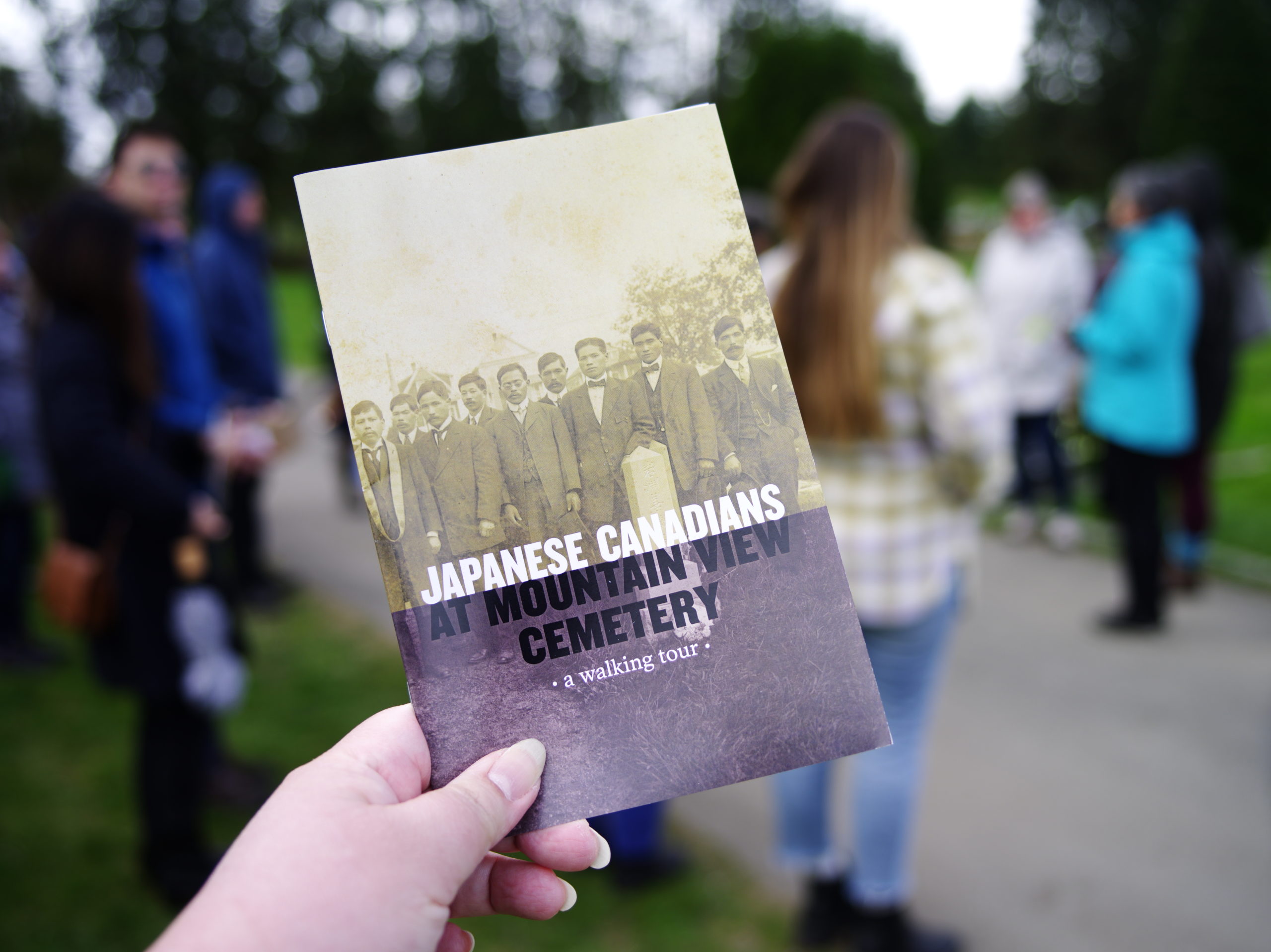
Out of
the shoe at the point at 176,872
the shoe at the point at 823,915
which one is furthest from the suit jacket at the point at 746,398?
the shoe at the point at 176,872

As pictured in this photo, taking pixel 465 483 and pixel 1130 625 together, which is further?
pixel 1130 625

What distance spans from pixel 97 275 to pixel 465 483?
1.95 meters

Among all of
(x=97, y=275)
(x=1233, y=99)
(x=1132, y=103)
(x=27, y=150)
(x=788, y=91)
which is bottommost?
(x=97, y=275)

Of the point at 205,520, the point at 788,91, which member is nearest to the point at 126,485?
the point at 205,520

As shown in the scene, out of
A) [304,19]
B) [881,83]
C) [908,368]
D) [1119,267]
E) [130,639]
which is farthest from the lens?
[304,19]

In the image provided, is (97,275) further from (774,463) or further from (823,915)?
(823,915)

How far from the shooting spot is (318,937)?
683mm

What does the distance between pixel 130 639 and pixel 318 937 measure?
2.07 m

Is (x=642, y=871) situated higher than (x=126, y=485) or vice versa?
(x=126, y=485)

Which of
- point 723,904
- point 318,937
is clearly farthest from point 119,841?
point 318,937

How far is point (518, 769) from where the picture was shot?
73 cm

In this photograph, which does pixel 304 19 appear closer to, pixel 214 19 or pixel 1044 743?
pixel 214 19

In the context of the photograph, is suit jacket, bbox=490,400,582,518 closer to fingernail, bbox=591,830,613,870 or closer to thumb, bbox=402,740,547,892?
thumb, bbox=402,740,547,892

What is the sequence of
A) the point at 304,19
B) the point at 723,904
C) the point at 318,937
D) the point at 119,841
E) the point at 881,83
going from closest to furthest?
1. the point at 318,937
2. the point at 723,904
3. the point at 119,841
4. the point at 881,83
5. the point at 304,19
